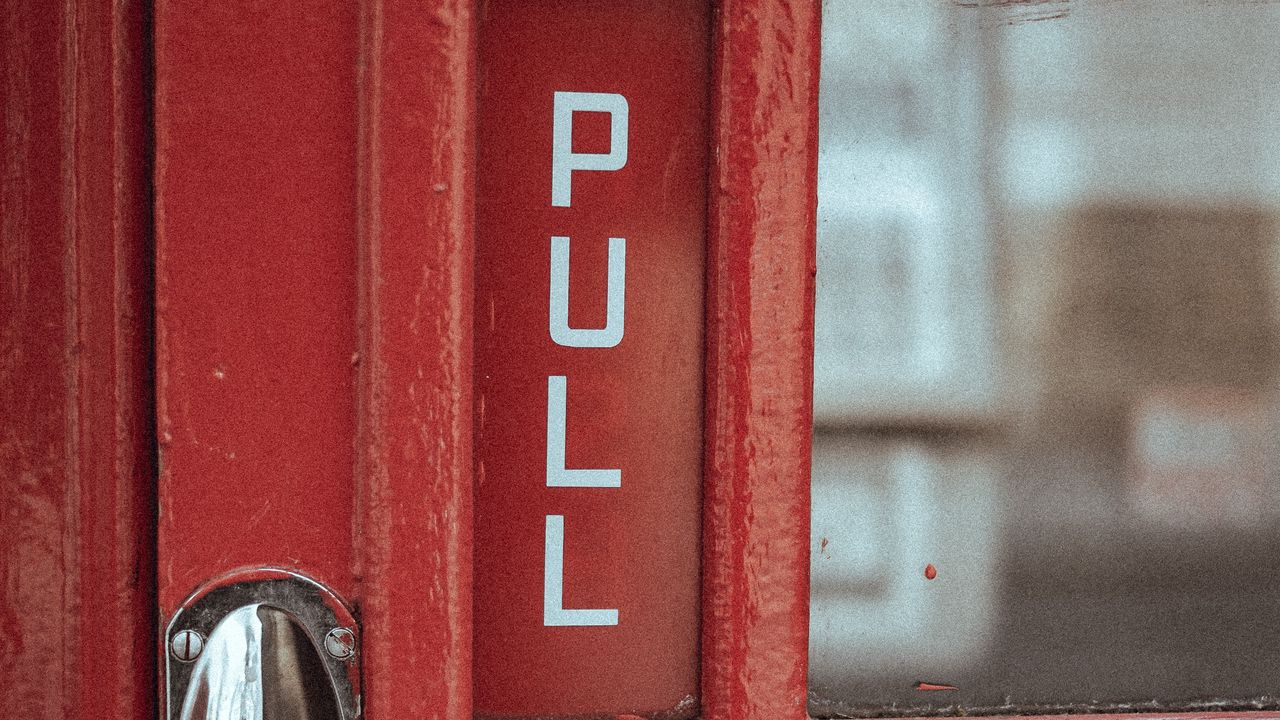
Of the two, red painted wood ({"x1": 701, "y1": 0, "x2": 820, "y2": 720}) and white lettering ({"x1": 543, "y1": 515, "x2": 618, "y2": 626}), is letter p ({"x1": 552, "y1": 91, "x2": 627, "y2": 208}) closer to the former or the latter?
red painted wood ({"x1": 701, "y1": 0, "x2": 820, "y2": 720})

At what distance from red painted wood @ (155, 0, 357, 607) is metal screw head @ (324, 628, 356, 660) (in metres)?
0.04

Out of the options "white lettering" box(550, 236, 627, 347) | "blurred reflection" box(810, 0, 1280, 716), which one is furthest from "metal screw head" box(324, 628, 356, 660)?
"blurred reflection" box(810, 0, 1280, 716)

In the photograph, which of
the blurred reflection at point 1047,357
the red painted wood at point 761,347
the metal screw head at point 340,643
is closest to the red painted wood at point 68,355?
the metal screw head at point 340,643

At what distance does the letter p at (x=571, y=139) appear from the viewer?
61cm

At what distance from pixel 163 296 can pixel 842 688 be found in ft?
2.06

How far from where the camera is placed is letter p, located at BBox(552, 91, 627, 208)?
61cm

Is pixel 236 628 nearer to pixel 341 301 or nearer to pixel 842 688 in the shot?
pixel 341 301

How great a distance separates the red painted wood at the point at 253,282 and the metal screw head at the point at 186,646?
17 mm

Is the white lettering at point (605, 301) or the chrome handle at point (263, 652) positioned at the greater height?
the white lettering at point (605, 301)

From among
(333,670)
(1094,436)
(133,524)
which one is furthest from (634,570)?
(1094,436)

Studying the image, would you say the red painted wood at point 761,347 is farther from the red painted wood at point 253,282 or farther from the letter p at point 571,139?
the red painted wood at point 253,282

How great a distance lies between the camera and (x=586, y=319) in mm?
611

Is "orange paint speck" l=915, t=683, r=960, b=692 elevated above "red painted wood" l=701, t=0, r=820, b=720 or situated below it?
below

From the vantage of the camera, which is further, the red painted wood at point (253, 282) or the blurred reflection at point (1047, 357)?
the blurred reflection at point (1047, 357)
